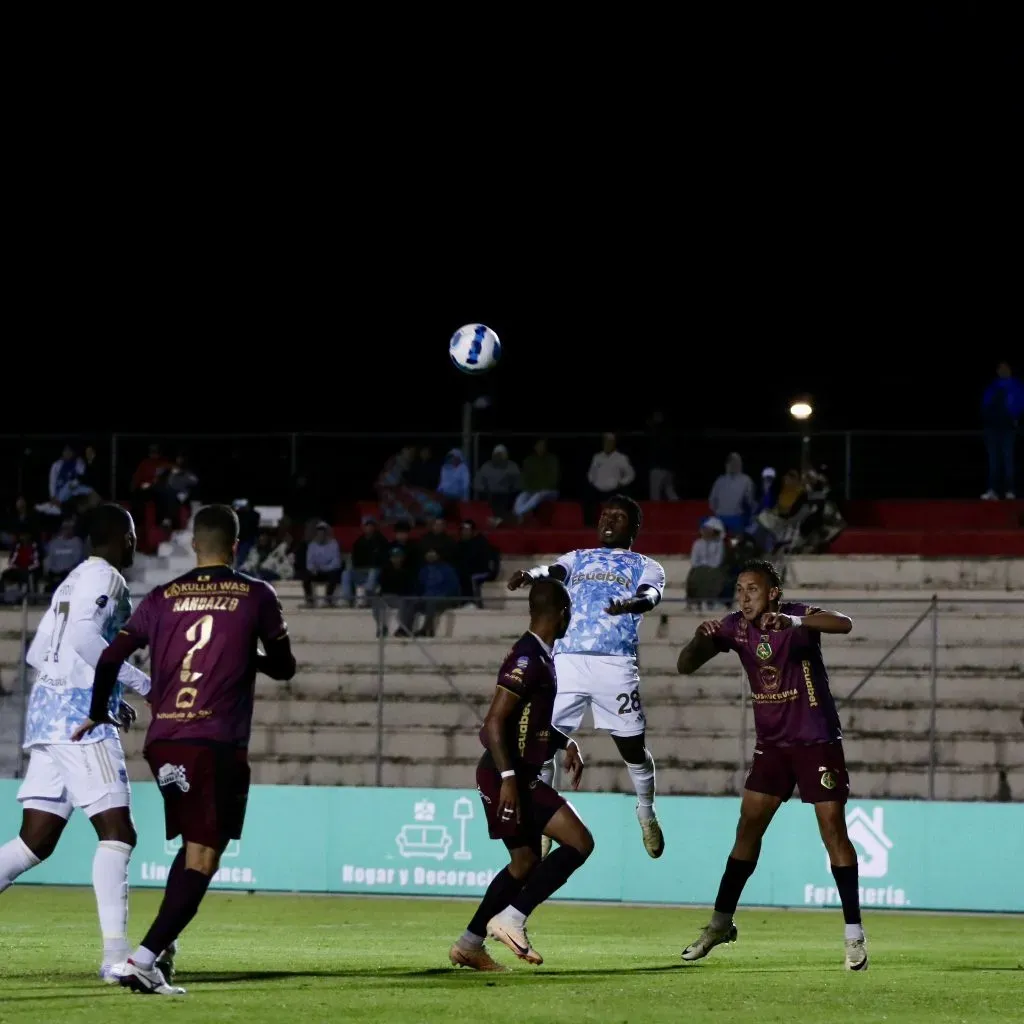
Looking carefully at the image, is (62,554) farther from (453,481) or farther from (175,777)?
(175,777)

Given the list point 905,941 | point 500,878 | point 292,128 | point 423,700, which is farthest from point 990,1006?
point 292,128

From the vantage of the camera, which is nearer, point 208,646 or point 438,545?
point 208,646

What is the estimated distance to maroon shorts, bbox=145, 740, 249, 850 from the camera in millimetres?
9797

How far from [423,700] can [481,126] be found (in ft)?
62.0

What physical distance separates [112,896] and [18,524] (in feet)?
63.6

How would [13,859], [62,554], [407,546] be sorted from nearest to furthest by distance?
1. [13,859]
2. [407,546]
3. [62,554]

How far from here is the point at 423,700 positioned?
24109mm

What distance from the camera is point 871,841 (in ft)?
62.6

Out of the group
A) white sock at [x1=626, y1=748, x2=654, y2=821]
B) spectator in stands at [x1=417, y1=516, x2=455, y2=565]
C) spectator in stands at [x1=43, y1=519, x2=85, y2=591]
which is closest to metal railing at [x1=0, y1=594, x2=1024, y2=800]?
spectator in stands at [x1=417, y1=516, x2=455, y2=565]

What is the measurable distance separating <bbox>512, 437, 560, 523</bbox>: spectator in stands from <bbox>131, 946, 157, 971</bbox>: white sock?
18954 mm

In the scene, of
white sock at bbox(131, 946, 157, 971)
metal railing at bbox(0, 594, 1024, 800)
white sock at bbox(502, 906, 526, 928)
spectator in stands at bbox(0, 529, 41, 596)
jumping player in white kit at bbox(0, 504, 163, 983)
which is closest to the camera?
white sock at bbox(131, 946, 157, 971)

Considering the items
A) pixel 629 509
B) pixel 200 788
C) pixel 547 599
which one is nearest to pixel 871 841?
pixel 629 509

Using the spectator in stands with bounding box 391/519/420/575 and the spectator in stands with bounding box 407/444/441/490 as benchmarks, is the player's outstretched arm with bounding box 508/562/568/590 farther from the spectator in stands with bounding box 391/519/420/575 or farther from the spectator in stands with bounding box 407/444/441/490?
the spectator in stands with bounding box 407/444/441/490

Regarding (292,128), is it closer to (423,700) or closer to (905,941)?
(423,700)
